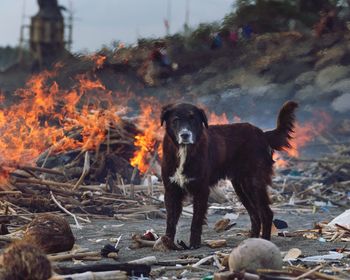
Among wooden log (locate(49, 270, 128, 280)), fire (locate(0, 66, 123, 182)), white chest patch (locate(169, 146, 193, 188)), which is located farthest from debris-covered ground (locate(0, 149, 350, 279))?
white chest patch (locate(169, 146, 193, 188))

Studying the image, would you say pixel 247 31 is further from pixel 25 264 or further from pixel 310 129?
pixel 25 264

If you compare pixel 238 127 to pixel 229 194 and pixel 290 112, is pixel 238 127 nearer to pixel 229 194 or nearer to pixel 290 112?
pixel 290 112

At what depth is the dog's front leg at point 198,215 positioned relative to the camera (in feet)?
32.3

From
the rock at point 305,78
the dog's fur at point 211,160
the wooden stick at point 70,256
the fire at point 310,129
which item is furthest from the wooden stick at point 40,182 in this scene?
the rock at point 305,78

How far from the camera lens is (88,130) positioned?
51.9ft

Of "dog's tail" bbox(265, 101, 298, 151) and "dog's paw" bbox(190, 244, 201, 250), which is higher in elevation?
A: "dog's tail" bbox(265, 101, 298, 151)

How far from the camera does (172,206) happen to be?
32.9ft

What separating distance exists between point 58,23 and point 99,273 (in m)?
27.8

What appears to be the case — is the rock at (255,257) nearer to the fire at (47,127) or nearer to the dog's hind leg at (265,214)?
the dog's hind leg at (265,214)

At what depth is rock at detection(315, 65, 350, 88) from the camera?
84.3 ft

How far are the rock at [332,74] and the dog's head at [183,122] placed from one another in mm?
16365

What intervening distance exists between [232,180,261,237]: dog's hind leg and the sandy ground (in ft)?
0.70

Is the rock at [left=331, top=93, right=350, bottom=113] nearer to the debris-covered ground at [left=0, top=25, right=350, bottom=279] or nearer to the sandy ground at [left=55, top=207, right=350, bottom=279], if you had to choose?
the debris-covered ground at [left=0, top=25, right=350, bottom=279]

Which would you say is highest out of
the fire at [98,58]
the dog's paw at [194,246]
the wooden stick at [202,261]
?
the fire at [98,58]
